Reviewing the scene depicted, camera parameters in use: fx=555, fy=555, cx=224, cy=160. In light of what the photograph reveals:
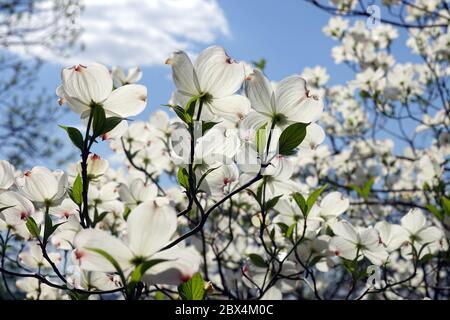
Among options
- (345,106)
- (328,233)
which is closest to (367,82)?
(345,106)

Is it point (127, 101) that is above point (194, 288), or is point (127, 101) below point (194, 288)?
above

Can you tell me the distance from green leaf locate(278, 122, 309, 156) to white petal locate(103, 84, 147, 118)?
162mm

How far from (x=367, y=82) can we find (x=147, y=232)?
2022 mm

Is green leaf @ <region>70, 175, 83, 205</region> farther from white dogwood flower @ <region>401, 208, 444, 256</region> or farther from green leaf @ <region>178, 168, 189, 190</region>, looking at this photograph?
white dogwood flower @ <region>401, 208, 444, 256</region>

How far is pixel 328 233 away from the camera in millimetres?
957

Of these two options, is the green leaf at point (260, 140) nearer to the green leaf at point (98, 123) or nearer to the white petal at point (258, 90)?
the white petal at point (258, 90)

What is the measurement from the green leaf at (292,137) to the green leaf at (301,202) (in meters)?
0.21

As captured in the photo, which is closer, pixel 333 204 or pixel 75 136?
pixel 75 136

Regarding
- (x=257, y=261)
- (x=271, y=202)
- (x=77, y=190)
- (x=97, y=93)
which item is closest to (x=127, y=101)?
(x=97, y=93)

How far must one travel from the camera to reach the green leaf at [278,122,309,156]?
626 millimetres

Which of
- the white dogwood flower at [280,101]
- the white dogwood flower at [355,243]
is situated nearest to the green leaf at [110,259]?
the white dogwood flower at [280,101]

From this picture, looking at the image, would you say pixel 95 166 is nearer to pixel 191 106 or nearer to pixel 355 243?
pixel 191 106

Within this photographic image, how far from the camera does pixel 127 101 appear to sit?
63 cm

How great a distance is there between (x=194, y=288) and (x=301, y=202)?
0.28 meters
